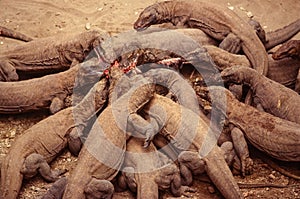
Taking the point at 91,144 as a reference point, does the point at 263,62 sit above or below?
above

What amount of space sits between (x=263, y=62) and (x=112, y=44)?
2143 mm

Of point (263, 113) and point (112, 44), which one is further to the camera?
point (112, 44)

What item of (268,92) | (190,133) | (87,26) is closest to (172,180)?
(190,133)

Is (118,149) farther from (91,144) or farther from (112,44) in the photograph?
(112,44)

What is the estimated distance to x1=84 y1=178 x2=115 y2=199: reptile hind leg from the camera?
5168 mm

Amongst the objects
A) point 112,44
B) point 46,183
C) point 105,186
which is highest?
point 112,44

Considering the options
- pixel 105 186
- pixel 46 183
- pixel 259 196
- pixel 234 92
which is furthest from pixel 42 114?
pixel 259 196

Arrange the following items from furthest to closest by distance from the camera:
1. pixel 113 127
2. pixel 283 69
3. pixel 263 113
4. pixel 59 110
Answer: pixel 283 69
pixel 59 110
pixel 263 113
pixel 113 127

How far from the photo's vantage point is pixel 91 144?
5.40 m

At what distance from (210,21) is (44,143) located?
3.26 meters

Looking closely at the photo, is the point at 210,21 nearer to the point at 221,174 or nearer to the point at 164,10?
the point at 164,10

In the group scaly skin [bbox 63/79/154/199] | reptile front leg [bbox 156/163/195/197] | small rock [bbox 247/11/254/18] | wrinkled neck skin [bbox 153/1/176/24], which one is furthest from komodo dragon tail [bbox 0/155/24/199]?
small rock [bbox 247/11/254/18]

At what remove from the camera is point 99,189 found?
5.21 meters

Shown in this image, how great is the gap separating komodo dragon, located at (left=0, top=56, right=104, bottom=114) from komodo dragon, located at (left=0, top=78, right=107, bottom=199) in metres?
0.31
